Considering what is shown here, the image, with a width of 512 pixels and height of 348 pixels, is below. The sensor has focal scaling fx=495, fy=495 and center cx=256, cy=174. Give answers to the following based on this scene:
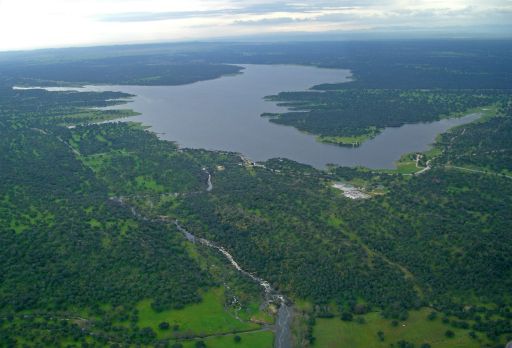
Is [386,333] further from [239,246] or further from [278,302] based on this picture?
[239,246]

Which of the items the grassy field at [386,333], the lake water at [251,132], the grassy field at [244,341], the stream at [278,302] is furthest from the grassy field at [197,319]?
the lake water at [251,132]

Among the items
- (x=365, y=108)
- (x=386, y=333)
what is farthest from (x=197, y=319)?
(x=365, y=108)

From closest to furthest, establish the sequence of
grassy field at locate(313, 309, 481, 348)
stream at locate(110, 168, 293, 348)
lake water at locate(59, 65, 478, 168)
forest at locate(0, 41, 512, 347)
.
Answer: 1. grassy field at locate(313, 309, 481, 348)
2. stream at locate(110, 168, 293, 348)
3. forest at locate(0, 41, 512, 347)
4. lake water at locate(59, 65, 478, 168)

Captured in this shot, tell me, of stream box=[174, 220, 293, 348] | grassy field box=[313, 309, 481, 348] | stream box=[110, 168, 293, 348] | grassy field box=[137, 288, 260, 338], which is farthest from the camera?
grassy field box=[137, 288, 260, 338]

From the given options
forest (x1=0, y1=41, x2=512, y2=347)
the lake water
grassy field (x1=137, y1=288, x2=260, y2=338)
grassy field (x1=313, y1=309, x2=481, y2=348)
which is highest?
the lake water

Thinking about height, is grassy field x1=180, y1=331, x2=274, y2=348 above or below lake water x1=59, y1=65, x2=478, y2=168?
below

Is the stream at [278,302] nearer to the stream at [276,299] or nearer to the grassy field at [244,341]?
the stream at [276,299]

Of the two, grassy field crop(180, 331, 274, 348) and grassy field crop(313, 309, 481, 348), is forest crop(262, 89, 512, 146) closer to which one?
grassy field crop(313, 309, 481, 348)

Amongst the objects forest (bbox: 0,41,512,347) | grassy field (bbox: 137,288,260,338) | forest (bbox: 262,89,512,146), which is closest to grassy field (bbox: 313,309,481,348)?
forest (bbox: 0,41,512,347)
